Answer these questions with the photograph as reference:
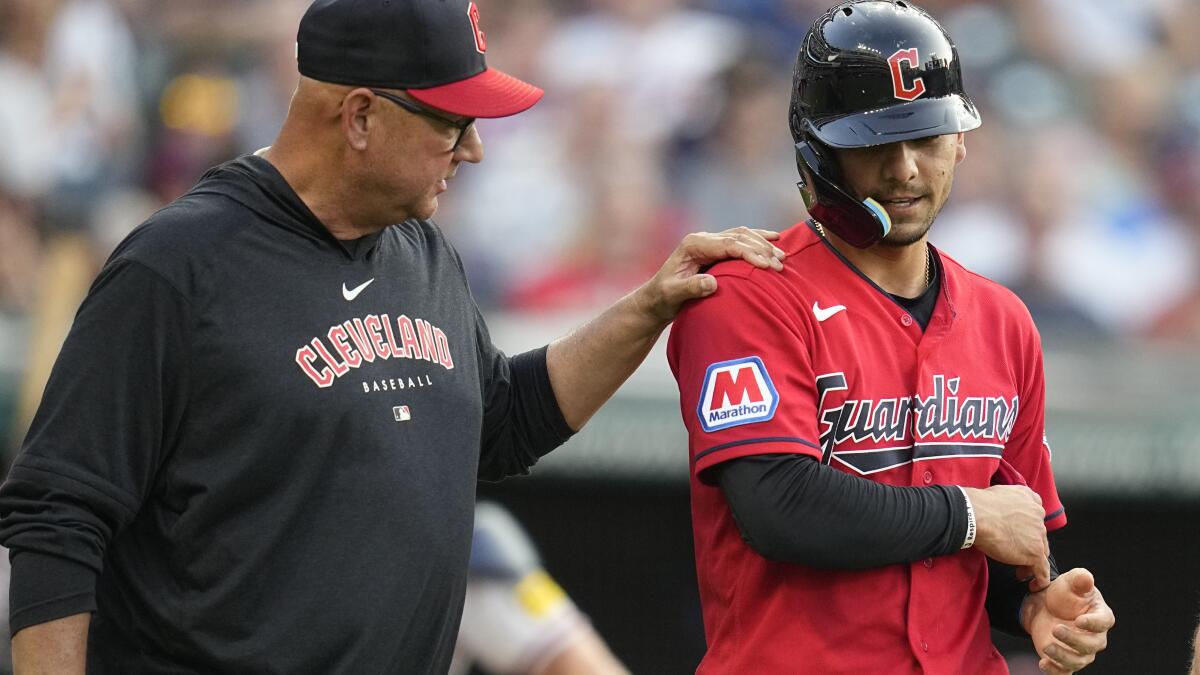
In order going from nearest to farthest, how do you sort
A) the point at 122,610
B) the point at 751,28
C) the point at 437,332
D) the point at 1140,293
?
the point at 122,610, the point at 437,332, the point at 1140,293, the point at 751,28

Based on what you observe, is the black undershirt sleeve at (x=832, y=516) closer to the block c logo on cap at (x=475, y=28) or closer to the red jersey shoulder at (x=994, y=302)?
the red jersey shoulder at (x=994, y=302)

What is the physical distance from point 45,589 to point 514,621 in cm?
309

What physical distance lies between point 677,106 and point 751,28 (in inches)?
20.0

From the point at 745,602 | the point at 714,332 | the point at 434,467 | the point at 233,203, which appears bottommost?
the point at 745,602

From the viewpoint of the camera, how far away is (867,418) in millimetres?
2504

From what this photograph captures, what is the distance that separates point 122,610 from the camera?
2445mm

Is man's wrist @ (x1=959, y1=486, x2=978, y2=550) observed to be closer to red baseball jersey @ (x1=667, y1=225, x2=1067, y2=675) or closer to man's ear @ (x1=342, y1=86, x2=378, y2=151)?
red baseball jersey @ (x1=667, y1=225, x2=1067, y2=675)

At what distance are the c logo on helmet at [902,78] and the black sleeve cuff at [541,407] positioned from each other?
0.95m

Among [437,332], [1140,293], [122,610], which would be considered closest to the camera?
[122,610]

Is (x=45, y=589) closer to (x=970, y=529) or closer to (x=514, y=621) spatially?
(x=970, y=529)

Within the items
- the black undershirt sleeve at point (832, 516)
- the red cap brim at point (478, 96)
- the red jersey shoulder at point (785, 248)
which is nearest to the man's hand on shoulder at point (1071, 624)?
the black undershirt sleeve at point (832, 516)

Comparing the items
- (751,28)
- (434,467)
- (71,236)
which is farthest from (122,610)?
(751,28)

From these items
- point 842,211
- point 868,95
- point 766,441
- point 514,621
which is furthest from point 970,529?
point 514,621

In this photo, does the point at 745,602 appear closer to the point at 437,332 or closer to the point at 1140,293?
the point at 437,332
